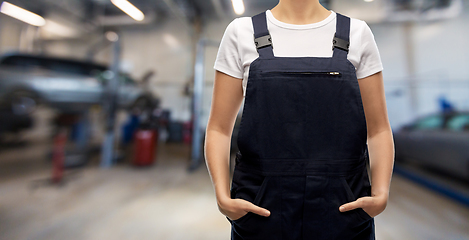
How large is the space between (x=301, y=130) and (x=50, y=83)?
141 inches

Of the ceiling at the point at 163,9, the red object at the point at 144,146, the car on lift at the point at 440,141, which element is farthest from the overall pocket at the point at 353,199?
the red object at the point at 144,146

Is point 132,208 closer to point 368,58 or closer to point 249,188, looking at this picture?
point 249,188

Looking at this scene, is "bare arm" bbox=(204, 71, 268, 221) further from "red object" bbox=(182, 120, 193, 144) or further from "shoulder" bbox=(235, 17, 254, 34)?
"red object" bbox=(182, 120, 193, 144)

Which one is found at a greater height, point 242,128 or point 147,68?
point 147,68

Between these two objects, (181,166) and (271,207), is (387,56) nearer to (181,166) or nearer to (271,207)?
(181,166)

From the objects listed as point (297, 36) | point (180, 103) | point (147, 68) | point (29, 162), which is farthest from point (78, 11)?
point (297, 36)

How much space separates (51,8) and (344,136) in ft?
14.5

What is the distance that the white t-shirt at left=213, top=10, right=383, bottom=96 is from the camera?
468mm

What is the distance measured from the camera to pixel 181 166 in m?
3.49

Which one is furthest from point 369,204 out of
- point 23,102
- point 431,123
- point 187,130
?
point 187,130

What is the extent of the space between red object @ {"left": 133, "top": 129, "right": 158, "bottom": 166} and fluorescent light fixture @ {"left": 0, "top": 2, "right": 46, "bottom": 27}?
77.6 inches

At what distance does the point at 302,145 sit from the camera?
1.49ft

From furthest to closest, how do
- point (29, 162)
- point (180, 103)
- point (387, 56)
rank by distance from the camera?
1. point (180, 103)
2. point (387, 56)
3. point (29, 162)

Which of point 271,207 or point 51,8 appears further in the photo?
point 51,8
